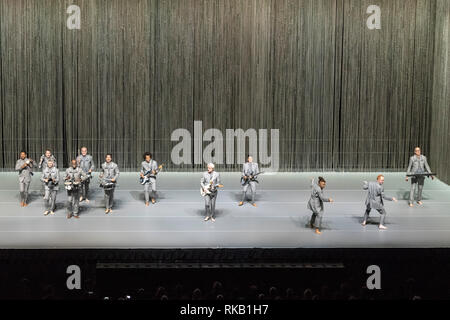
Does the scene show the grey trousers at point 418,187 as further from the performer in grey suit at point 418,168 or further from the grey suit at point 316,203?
the grey suit at point 316,203

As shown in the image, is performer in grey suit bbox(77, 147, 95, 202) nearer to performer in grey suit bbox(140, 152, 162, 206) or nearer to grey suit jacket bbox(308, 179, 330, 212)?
performer in grey suit bbox(140, 152, 162, 206)

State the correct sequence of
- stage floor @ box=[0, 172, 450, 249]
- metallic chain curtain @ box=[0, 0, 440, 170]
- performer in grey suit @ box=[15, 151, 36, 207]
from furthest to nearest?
metallic chain curtain @ box=[0, 0, 440, 170] → performer in grey suit @ box=[15, 151, 36, 207] → stage floor @ box=[0, 172, 450, 249]

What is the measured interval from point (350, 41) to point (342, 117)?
7.33 ft

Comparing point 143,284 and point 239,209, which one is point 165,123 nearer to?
point 239,209

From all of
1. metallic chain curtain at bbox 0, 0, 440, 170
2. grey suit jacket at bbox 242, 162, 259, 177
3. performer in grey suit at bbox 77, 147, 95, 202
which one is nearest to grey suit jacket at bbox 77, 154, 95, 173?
performer in grey suit at bbox 77, 147, 95, 202

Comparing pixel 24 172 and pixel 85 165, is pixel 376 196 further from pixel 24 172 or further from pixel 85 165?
pixel 24 172

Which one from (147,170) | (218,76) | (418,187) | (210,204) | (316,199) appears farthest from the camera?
(218,76)

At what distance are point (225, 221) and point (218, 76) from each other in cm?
655

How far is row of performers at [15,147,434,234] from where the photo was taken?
39.4ft

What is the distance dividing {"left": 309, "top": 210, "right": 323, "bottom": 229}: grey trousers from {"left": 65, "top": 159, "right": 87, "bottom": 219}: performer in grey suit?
4.83m

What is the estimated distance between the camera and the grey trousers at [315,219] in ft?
38.9

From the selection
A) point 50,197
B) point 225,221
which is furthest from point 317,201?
point 50,197

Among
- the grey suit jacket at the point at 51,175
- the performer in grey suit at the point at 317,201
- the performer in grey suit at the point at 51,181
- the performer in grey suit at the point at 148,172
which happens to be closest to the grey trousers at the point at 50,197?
the performer in grey suit at the point at 51,181

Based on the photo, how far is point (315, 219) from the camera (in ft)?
41.6
